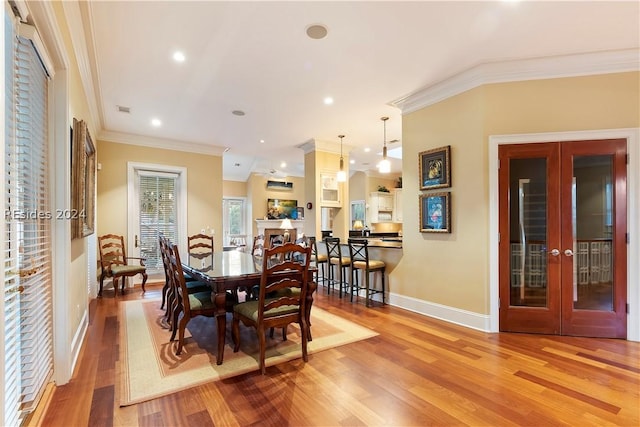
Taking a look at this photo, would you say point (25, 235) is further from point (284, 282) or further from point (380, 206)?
point (380, 206)

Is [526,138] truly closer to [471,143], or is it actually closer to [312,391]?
[471,143]

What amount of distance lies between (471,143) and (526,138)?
0.54 metres

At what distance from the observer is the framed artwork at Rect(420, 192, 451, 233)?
366 centimetres

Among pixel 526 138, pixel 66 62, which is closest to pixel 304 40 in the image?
pixel 66 62

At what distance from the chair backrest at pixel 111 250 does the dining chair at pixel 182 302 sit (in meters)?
2.78

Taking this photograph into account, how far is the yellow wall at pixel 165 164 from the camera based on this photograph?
5.51m

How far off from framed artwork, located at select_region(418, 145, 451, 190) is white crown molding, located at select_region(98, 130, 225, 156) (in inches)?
174

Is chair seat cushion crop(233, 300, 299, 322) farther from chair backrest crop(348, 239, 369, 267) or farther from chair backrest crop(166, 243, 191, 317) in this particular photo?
chair backrest crop(348, 239, 369, 267)

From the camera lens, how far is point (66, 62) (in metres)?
2.32

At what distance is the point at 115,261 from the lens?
16.8 feet

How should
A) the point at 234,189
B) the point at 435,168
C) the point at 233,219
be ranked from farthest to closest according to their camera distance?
1. the point at 233,219
2. the point at 234,189
3. the point at 435,168

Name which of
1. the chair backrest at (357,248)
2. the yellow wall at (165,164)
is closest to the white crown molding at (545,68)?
the chair backrest at (357,248)

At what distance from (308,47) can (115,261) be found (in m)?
4.67

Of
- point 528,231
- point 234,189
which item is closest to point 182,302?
point 528,231
